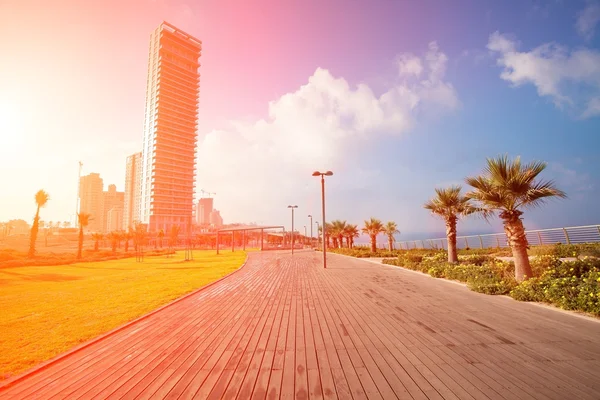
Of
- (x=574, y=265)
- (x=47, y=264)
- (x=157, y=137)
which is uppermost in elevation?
(x=157, y=137)

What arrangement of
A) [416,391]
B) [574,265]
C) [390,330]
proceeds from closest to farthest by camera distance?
[416,391] < [390,330] < [574,265]

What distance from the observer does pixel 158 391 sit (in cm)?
390

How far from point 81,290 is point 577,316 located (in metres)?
18.9

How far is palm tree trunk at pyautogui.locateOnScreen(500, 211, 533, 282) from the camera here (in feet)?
34.8

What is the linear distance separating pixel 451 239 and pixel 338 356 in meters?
15.8

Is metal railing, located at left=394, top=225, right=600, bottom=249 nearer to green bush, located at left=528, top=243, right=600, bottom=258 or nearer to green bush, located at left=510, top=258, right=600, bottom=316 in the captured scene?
green bush, located at left=528, top=243, right=600, bottom=258

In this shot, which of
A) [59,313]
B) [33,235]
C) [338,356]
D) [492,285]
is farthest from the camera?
[33,235]

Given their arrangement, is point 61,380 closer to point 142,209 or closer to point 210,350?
point 210,350

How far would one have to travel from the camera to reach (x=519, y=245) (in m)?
10.8

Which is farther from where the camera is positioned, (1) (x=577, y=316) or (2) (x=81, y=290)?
(2) (x=81, y=290)

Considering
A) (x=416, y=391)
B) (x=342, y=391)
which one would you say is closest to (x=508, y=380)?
(x=416, y=391)

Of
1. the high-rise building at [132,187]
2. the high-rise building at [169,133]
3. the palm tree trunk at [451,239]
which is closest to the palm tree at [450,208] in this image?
the palm tree trunk at [451,239]

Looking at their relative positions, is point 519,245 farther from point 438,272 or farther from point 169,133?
point 169,133

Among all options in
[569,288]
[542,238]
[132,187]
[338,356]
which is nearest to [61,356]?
[338,356]
